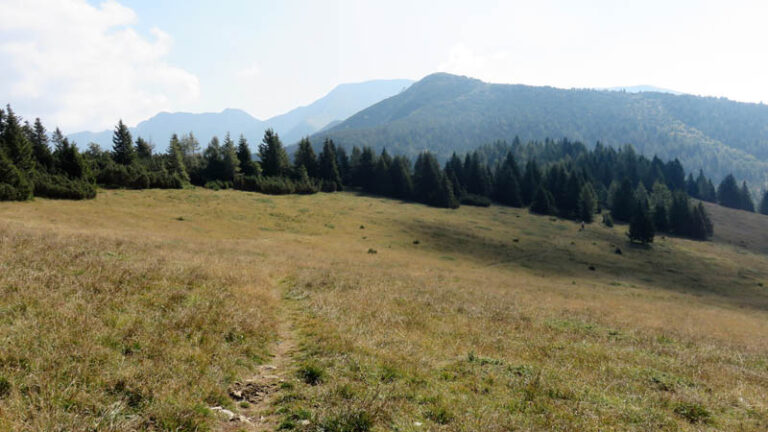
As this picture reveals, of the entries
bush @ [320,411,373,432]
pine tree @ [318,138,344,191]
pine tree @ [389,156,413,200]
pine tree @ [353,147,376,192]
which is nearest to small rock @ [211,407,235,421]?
bush @ [320,411,373,432]

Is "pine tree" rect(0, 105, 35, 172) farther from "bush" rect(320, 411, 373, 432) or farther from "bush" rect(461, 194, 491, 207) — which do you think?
"bush" rect(461, 194, 491, 207)

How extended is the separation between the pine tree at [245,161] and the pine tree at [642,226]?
86090 millimetres

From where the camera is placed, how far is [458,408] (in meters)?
6.86

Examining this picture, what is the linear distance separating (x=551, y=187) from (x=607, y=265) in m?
64.6

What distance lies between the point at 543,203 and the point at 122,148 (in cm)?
10620

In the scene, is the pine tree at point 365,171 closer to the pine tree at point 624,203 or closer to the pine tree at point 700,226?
the pine tree at point 624,203

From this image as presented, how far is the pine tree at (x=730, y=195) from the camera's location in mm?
141375

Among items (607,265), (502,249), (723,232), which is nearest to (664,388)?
(502,249)

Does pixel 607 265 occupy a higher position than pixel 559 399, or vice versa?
pixel 559 399

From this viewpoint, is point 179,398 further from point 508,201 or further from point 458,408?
point 508,201

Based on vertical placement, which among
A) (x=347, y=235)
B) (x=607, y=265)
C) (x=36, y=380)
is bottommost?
(x=607, y=265)

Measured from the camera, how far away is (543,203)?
333ft

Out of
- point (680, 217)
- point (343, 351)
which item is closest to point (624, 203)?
point (680, 217)

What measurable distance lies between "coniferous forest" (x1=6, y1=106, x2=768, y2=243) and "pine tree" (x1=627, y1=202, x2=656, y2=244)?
206 mm
